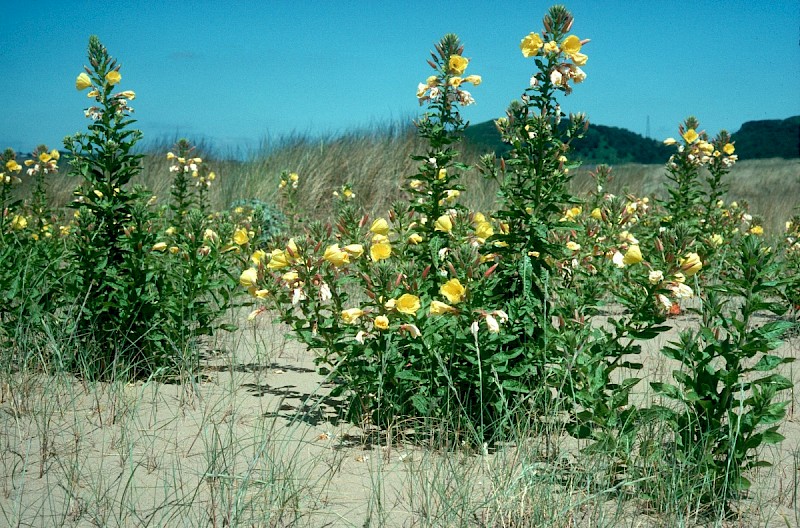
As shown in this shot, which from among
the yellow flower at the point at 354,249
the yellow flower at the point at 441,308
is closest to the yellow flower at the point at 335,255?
the yellow flower at the point at 354,249

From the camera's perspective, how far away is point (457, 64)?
3.04 metres

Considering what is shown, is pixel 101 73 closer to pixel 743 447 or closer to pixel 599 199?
pixel 743 447

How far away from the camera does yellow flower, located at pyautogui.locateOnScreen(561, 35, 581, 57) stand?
102 inches

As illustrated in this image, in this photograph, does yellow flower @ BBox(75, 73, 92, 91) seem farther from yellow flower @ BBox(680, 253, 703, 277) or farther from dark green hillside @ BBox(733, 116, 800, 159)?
dark green hillside @ BBox(733, 116, 800, 159)

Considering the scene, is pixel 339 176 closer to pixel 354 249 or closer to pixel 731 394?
pixel 354 249

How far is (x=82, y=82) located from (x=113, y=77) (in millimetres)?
163

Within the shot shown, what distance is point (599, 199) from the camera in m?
5.45

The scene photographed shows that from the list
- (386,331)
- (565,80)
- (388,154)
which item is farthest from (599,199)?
(388,154)

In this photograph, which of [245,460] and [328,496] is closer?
[328,496]

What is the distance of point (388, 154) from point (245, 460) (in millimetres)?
8729

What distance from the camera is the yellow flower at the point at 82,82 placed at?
3401 mm

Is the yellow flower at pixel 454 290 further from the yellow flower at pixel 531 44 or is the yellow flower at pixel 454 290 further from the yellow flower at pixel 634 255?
the yellow flower at pixel 531 44

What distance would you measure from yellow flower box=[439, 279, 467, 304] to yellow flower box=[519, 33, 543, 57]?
952 millimetres

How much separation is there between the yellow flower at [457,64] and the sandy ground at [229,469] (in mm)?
1603
